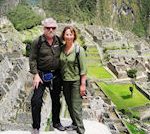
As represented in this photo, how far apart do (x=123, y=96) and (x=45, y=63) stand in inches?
1315

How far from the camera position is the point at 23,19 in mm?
91875

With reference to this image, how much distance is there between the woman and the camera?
35.0ft

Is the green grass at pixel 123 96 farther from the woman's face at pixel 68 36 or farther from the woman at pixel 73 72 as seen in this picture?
the woman's face at pixel 68 36

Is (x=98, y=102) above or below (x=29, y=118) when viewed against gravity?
below

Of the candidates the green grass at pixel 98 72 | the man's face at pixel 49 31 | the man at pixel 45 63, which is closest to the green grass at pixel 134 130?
the green grass at pixel 98 72

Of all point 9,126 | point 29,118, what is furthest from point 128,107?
point 9,126

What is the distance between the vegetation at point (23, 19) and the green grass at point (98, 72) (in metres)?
28.4

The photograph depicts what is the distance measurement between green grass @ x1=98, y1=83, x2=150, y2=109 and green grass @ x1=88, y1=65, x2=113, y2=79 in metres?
2.36

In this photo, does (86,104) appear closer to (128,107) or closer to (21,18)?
(128,107)

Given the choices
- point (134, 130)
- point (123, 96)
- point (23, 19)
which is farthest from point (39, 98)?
point (23, 19)

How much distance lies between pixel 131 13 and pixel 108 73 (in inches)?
5663

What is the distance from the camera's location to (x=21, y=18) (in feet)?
313

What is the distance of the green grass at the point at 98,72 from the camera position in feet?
162

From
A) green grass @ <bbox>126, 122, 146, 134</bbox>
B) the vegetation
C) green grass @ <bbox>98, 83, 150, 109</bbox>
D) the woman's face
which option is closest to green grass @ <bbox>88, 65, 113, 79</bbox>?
green grass @ <bbox>98, 83, 150, 109</bbox>
